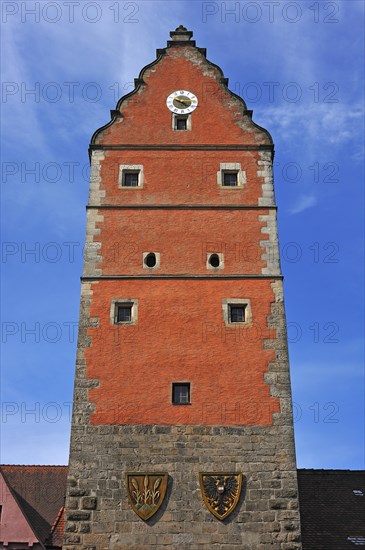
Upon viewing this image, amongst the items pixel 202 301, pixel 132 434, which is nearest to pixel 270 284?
pixel 202 301

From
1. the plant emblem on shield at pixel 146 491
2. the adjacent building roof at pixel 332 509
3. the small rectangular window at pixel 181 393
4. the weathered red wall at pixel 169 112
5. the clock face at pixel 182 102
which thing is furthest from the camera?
the clock face at pixel 182 102

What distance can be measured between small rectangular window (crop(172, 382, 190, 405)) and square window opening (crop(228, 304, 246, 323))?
171 centimetres

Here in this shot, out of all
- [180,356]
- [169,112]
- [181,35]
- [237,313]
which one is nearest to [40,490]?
[180,356]

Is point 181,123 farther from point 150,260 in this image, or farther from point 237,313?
point 237,313

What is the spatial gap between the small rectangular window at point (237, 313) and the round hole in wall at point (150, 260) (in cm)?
197

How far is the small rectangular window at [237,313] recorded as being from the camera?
1368 centimetres

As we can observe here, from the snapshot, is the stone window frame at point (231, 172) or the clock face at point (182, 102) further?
the clock face at point (182, 102)

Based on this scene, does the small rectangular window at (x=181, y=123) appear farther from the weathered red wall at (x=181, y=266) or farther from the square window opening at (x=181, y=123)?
the weathered red wall at (x=181, y=266)

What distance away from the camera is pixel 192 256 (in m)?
14.3

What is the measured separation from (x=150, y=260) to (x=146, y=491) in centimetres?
491

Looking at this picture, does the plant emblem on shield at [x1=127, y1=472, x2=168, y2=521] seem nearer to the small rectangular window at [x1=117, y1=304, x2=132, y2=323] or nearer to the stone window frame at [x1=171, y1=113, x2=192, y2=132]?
the small rectangular window at [x1=117, y1=304, x2=132, y2=323]

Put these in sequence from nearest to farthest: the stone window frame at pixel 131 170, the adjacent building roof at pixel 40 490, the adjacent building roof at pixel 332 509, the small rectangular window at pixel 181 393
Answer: the small rectangular window at pixel 181 393, the adjacent building roof at pixel 332 509, the stone window frame at pixel 131 170, the adjacent building roof at pixel 40 490

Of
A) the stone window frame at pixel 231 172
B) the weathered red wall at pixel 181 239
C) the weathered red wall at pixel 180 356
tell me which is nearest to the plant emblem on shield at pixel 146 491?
the weathered red wall at pixel 180 356

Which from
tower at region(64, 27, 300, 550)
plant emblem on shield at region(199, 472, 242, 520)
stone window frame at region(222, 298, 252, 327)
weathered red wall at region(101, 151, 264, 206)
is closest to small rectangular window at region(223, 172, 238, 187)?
tower at region(64, 27, 300, 550)
